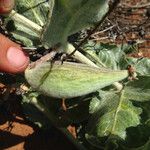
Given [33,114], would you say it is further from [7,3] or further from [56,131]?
[7,3]

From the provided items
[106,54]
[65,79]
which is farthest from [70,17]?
[106,54]

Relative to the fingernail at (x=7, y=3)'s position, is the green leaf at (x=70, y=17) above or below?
below

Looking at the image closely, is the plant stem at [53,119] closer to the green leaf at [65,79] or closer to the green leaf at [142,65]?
the green leaf at [142,65]

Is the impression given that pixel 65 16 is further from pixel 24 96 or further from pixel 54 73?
pixel 24 96

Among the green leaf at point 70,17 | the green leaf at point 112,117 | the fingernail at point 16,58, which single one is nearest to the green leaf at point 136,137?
the green leaf at point 112,117

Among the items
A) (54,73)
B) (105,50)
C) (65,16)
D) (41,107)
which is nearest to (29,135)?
(41,107)

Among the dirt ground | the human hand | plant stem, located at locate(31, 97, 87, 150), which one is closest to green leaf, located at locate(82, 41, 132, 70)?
the dirt ground

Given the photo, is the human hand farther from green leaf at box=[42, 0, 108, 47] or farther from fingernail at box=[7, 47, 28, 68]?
green leaf at box=[42, 0, 108, 47]
